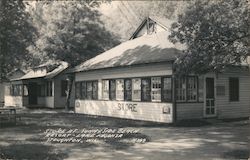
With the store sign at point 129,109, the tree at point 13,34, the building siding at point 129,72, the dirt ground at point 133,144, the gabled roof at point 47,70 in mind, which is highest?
the tree at point 13,34

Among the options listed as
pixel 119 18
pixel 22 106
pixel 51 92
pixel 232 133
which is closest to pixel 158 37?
pixel 232 133

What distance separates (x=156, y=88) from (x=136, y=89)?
6.92ft

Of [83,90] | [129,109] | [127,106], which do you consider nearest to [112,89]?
[127,106]

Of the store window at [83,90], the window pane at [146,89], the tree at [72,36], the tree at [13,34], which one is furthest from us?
the tree at [72,36]

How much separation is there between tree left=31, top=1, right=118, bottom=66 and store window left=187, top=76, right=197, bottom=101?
44.9 feet

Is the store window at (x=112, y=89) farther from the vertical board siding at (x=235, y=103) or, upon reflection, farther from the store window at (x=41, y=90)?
the store window at (x=41, y=90)

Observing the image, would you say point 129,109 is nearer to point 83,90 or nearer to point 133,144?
point 83,90

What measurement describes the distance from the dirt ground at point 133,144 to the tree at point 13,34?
744 cm

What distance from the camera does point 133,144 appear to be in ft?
44.1

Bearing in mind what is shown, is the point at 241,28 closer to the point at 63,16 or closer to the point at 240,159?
the point at 240,159

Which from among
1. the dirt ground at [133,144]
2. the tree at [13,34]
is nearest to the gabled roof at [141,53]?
the dirt ground at [133,144]

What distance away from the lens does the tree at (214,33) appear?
47.3ft

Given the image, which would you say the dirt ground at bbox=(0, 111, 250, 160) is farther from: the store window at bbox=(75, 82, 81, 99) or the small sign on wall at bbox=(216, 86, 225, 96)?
the store window at bbox=(75, 82, 81, 99)

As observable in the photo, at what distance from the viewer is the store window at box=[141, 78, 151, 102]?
71.8 feet
